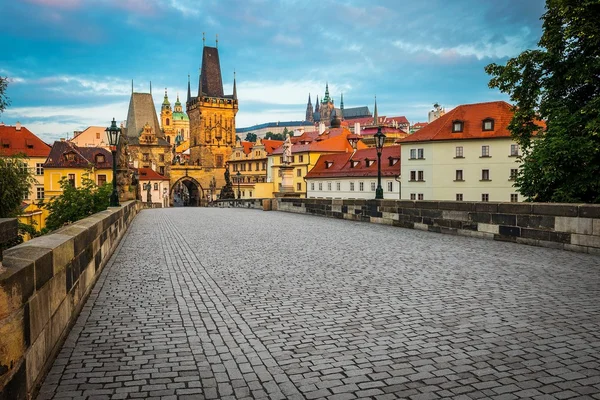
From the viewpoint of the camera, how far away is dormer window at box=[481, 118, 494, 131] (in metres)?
48.2

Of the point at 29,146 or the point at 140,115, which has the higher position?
the point at 140,115

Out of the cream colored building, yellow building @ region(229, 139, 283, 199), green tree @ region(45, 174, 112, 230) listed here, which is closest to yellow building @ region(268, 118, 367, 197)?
yellow building @ region(229, 139, 283, 199)

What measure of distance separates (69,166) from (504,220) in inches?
2328

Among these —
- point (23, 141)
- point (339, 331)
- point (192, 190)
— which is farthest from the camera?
point (192, 190)

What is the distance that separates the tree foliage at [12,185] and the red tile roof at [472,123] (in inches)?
1472

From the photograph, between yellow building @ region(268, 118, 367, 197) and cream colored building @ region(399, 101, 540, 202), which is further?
yellow building @ region(268, 118, 367, 197)

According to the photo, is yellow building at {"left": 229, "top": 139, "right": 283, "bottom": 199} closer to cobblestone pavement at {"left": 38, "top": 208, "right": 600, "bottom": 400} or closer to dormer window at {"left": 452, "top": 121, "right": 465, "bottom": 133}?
dormer window at {"left": 452, "top": 121, "right": 465, "bottom": 133}

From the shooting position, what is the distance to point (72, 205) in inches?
983

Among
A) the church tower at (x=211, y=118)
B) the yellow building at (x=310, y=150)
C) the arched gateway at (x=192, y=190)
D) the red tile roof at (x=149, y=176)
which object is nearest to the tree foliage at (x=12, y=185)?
the yellow building at (x=310, y=150)

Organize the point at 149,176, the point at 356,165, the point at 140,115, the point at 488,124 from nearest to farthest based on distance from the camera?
the point at 488,124 → the point at 356,165 → the point at 149,176 → the point at 140,115

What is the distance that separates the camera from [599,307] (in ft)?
18.7

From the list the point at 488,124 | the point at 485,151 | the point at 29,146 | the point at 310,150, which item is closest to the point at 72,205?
the point at 485,151

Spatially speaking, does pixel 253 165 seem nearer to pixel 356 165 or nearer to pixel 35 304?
pixel 356 165

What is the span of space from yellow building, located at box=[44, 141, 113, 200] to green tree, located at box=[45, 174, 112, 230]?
117ft
